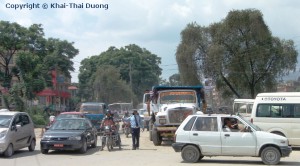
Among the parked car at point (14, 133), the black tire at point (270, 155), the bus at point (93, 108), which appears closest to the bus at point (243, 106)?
the bus at point (93, 108)

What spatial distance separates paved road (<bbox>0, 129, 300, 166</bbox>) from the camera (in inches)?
656

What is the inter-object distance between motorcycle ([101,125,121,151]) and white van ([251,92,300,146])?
6235 millimetres

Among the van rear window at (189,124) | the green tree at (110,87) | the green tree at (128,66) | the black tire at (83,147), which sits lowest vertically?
the black tire at (83,147)

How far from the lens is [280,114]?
21984 millimetres

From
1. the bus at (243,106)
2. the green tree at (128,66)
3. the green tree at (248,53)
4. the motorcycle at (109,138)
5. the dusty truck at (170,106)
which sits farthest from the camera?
the green tree at (128,66)

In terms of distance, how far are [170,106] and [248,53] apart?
26.2m

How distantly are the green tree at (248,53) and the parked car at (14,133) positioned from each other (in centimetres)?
3018

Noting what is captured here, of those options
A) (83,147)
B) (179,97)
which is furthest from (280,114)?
(83,147)

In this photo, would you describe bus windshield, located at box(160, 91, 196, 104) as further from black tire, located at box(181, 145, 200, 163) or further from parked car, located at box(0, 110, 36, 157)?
black tire, located at box(181, 145, 200, 163)

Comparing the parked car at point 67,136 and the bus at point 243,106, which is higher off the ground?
the bus at point 243,106

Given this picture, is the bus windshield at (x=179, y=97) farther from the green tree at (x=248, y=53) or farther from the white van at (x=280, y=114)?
the green tree at (x=248, y=53)

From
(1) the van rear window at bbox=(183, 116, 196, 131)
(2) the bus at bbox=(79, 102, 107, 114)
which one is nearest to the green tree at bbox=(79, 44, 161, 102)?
(2) the bus at bbox=(79, 102, 107, 114)

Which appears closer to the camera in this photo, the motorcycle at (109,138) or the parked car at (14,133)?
the parked car at (14,133)

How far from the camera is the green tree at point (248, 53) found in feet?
160
